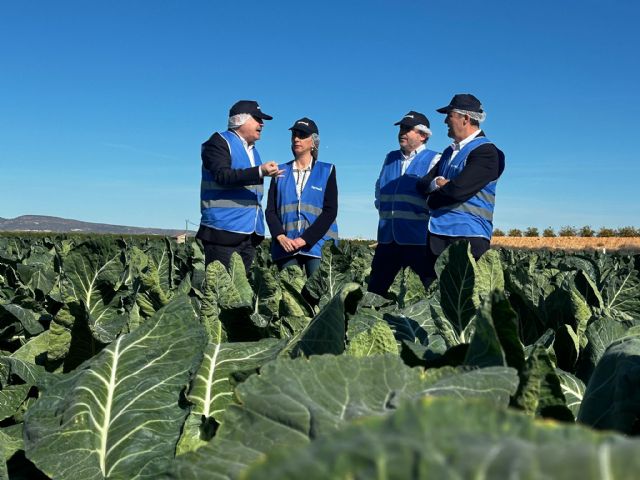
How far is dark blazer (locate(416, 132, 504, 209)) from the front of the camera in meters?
6.42

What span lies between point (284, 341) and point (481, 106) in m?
5.77

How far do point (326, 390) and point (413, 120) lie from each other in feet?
23.3

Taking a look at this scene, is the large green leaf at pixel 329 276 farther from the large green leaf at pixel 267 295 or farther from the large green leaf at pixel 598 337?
the large green leaf at pixel 598 337

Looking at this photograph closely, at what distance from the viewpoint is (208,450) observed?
0.83 metres

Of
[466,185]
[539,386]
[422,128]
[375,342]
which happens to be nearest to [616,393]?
[539,386]

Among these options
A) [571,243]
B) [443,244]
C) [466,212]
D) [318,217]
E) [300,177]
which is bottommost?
[443,244]

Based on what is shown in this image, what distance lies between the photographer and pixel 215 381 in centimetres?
146

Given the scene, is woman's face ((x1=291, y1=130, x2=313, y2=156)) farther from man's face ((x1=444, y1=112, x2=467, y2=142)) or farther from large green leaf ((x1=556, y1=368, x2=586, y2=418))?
large green leaf ((x1=556, y1=368, x2=586, y2=418))

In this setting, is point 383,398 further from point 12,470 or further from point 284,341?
point 12,470

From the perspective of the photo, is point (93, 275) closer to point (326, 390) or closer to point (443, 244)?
point (326, 390)

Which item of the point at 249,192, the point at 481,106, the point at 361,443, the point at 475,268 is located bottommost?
the point at 361,443

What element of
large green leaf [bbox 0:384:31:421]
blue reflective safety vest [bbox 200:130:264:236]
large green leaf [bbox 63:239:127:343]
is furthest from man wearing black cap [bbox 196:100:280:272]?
large green leaf [bbox 0:384:31:421]

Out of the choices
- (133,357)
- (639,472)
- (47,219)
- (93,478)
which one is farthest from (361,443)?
(47,219)

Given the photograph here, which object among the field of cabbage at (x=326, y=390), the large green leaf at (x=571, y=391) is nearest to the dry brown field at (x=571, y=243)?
the field of cabbage at (x=326, y=390)
